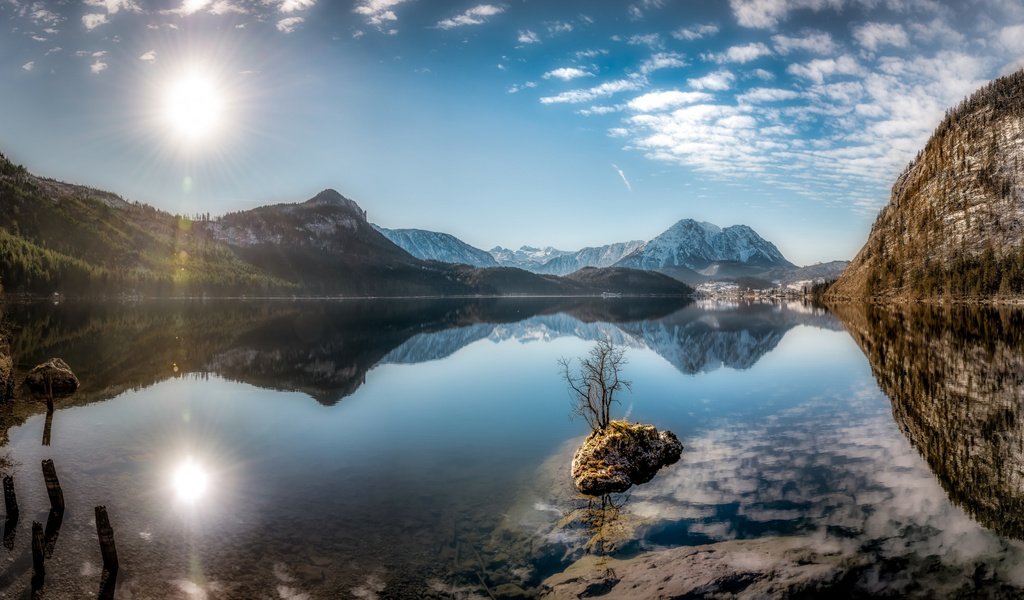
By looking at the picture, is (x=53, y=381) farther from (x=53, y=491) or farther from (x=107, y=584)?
(x=107, y=584)

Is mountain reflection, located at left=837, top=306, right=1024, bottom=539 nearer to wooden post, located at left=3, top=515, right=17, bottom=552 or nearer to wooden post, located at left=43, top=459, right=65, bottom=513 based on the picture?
wooden post, located at left=3, top=515, right=17, bottom=552

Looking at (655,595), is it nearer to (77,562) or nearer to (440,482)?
(440,482)

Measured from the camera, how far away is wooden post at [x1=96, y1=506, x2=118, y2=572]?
2038cm

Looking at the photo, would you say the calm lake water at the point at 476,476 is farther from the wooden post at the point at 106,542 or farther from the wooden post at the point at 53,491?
the wooden post at the point at 53,491

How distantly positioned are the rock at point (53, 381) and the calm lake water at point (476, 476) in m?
1.99

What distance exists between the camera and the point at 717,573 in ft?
65.2

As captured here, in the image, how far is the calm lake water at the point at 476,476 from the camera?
2103 centimetres

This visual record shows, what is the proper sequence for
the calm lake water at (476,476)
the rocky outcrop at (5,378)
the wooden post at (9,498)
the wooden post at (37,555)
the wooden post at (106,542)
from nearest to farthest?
the wooden post at (106,542)
the wooden post at (37,555)
the calm lake water at (476,476)
the wooden post at (9,498)
the rocky outcrop at (5,378)

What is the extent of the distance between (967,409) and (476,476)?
38.0 metres

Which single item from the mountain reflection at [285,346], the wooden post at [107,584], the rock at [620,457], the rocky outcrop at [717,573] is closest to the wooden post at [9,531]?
the wooden post at [107,584]

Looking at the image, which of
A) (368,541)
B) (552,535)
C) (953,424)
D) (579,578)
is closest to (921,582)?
(579,578)

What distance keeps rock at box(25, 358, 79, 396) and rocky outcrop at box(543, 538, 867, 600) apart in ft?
190

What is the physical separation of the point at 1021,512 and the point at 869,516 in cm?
649

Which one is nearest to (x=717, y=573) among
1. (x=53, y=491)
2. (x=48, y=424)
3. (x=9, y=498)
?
(x=53, y=491)
